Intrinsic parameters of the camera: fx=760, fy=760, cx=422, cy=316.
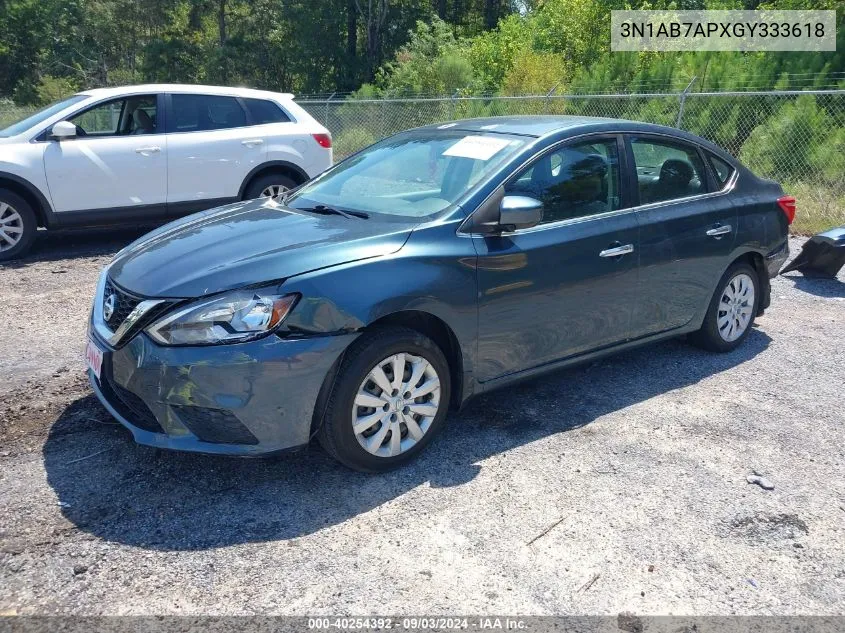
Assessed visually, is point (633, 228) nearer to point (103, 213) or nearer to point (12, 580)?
point (12, 580)

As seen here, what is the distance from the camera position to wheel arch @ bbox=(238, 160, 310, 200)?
28.7ft

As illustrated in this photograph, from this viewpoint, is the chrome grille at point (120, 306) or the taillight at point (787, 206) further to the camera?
the taillight at point (787, 206)

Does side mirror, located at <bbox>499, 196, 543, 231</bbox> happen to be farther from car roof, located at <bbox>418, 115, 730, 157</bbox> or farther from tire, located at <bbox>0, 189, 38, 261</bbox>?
tire, located at <bbox>0, 189, 38, 261</bbox>

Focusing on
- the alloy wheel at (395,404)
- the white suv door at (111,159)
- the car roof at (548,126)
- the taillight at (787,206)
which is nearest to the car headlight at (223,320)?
the alloy wheel at (395,404)

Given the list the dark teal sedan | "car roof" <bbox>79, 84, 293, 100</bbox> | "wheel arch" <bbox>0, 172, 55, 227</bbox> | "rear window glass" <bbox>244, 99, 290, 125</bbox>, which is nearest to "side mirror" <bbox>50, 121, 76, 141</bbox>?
"car roof" <bbox>79, 84, 293, 100</bbox>

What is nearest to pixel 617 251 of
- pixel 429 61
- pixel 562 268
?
pixel 562 268

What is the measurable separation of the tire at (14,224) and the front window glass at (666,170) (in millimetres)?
6126

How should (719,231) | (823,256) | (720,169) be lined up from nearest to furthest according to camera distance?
(719,231) → (720,169) → (823,256)

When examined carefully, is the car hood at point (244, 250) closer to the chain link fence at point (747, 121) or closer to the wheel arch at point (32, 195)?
the wheel arch at point (32, 195)

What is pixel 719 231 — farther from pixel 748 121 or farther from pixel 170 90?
pixel 748 121

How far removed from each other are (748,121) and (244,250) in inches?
472

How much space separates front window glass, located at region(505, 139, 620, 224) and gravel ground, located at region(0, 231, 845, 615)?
120 cm

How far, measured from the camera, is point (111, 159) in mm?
7973

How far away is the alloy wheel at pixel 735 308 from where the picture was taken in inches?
217
